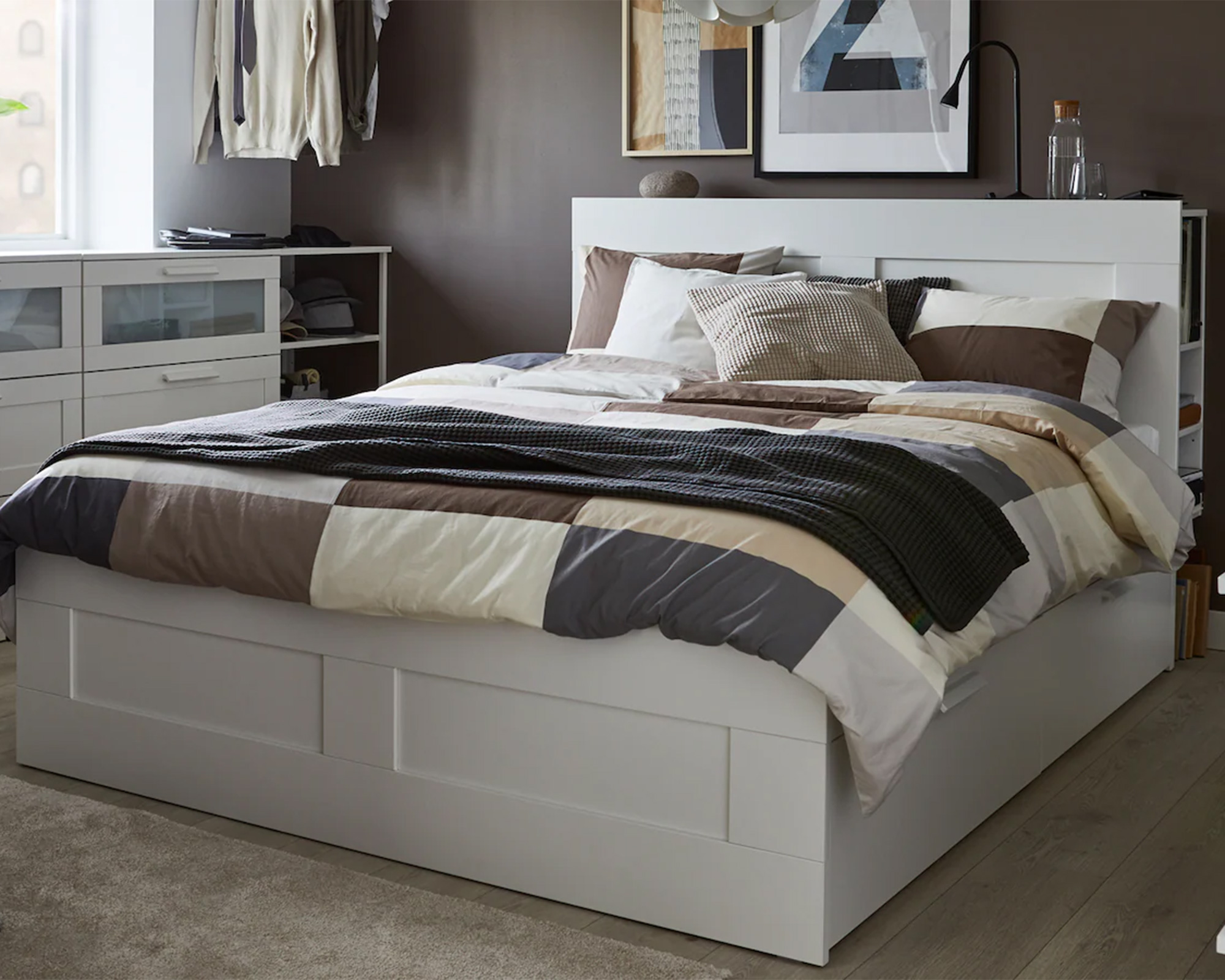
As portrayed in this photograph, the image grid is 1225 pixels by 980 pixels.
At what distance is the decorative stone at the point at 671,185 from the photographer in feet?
13.8

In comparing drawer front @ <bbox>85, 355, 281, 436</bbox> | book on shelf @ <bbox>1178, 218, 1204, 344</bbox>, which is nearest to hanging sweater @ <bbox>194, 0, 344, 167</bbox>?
drawer front @ <bbox>85, 355, 281, 436</bbox>

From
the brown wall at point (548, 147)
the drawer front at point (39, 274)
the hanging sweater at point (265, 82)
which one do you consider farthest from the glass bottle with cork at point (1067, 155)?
the drawer front at point (39, 274)

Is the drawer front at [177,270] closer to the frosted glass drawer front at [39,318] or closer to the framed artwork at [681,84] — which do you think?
the frosted glass drawer front at [39,318]

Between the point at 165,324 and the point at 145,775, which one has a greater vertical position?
the point at 165,324

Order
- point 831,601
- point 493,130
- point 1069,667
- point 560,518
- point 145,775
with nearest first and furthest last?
point 831,601, point 560,518, point 145,775, point 1069,667, point 493,130

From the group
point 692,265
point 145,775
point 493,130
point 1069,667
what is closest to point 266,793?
point 145,775

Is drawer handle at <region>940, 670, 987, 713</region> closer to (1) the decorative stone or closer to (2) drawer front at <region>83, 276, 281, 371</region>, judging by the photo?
(1) the decorative stone

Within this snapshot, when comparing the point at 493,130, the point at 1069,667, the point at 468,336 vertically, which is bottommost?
the point at 1069,667

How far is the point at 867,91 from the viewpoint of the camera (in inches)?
160

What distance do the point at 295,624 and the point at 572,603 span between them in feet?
1.92

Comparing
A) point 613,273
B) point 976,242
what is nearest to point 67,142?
point 613,273

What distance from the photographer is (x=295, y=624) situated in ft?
8.04

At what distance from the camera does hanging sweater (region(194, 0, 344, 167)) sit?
15.1 feet

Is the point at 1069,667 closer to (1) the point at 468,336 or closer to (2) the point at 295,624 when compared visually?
(2) the point at 295,624
